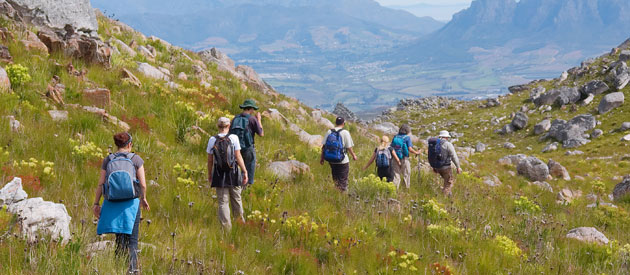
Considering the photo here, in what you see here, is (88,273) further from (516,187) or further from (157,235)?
(516,187)

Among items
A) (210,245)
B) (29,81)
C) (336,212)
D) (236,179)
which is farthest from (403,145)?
(29,81)

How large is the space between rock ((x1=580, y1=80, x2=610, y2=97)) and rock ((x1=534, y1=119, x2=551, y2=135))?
21.0ft

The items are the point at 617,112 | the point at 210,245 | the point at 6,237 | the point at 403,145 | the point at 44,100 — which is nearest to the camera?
the point at 6,237

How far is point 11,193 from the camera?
4504 mm

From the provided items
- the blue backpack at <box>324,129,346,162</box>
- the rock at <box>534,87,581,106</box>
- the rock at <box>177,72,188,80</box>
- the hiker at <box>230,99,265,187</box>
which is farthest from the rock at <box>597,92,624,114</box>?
the hiker at <box>230,99,265,187</box>

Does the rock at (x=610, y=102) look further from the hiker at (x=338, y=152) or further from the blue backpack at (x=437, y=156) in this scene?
the hiker at (x=338, y=152)

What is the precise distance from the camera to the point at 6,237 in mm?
3885

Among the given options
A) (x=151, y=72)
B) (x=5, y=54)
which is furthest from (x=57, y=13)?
(x=5, y=54)

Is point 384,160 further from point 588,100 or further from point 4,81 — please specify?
point 588,100

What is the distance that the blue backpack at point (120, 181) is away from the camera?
165 inches

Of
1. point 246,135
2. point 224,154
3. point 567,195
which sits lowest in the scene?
point 567,195

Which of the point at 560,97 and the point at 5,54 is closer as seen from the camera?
the point at 5,54

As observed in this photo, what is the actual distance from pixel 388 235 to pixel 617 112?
32.1m

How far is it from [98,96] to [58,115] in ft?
5.40
